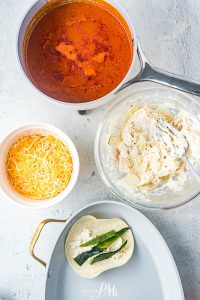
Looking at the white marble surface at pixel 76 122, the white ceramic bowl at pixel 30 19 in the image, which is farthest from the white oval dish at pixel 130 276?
the white ceramic bowl at pixel 30 19

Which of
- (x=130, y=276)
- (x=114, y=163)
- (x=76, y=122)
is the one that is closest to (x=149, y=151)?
(x=114, y=163)

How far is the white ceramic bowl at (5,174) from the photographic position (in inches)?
50.2

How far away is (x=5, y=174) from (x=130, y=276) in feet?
1.48

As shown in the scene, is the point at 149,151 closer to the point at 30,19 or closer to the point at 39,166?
the point at 39,166

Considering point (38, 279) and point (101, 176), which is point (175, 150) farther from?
point (38, 279)

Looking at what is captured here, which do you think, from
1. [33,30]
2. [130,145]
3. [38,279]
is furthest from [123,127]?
[38,279]

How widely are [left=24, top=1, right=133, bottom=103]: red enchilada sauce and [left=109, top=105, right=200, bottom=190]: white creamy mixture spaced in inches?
7.2

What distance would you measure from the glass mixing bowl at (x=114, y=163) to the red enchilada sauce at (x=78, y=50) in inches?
6.5

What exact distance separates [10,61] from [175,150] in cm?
52

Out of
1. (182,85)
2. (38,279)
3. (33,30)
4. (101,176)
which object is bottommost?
(38,279)

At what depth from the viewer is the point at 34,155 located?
131cm

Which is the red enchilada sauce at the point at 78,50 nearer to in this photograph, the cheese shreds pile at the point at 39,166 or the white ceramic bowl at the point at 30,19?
the white ceramic bowl at the point at 30,19

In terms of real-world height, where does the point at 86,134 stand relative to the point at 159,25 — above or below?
below

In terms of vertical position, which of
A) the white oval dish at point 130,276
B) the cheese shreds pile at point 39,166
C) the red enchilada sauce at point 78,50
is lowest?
the white oval dish at point 130,276
